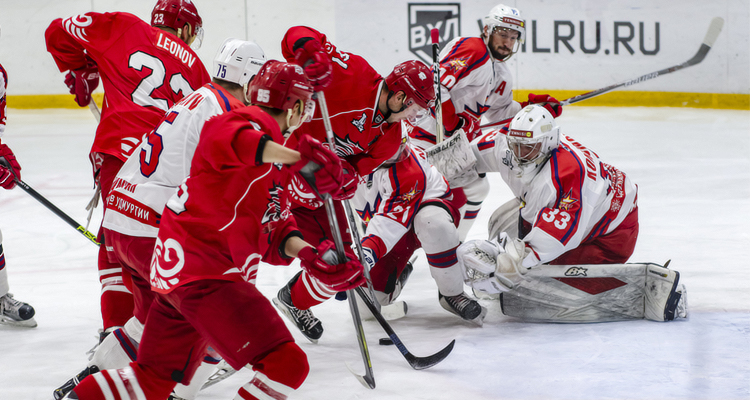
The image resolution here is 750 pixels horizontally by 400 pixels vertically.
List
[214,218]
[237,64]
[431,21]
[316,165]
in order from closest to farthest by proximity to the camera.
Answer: [316,165], [214,218], [237,64], [431,21]

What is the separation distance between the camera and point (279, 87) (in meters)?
1.85

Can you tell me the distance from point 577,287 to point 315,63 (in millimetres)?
1386

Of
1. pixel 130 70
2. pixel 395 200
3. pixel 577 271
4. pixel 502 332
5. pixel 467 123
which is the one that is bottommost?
pixel 502 332

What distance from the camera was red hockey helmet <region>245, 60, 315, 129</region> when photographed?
1.85 meters

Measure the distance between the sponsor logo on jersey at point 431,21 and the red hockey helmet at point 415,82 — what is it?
19.2ft

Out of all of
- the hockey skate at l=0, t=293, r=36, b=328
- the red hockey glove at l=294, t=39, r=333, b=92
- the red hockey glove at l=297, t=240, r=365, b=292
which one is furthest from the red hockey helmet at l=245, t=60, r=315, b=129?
the hockey skate at l=0, t=293, r=36, b=328

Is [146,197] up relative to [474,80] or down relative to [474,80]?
down

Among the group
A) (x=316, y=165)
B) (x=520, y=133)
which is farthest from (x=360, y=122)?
(x=316, y=165)

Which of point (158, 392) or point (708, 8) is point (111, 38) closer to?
point (158, 392)

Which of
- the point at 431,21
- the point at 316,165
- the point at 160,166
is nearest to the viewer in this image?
the point at 316,165

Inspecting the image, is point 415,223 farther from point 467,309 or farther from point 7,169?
point 7,169

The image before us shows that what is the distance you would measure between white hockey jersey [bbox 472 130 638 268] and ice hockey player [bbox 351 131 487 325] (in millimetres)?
331

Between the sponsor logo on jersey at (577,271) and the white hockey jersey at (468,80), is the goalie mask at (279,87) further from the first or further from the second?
the white hockey jersey at (468,80)

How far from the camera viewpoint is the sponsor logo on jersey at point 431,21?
8.63 m
